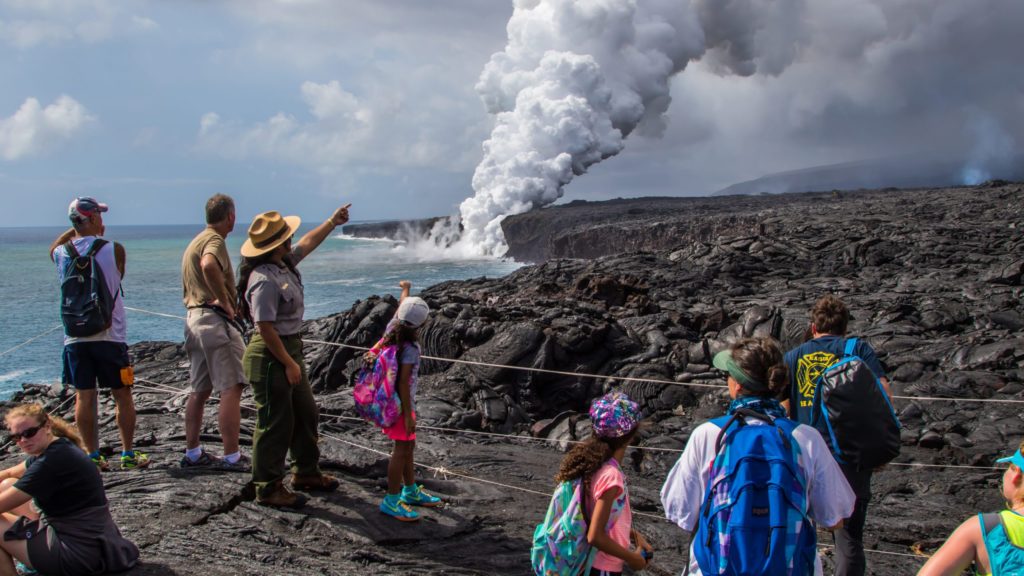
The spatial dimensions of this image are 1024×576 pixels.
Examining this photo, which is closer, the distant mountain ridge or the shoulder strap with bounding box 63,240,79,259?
the shoulder strap with bounding box 63,240,79,259

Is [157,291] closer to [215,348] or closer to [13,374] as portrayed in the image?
[13,374]

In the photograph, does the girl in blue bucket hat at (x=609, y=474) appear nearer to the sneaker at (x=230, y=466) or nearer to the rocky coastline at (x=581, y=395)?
the rocky coastline at (x=581, y=395)

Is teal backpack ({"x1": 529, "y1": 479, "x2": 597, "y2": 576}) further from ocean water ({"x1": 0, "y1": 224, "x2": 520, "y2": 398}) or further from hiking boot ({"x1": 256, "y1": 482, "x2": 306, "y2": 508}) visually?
ocean water ({"x1": 0, "y1": 224, "x2": 520, "y2": 398})

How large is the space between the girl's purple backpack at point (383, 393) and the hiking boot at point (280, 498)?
781 millimetres

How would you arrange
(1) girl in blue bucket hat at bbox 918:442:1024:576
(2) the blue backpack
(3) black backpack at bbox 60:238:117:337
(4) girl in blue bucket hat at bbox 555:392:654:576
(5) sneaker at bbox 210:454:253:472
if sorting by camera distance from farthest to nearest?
(5) sneaker at bbox 210:454:253:472
(3) black backpack at bbox 60:238:117:337
(4) girl in blue bucket hat at bbox 555:392:654:576
(2) the blue backpack
(1) girl in blue bucket hat at bbox 918:442:1024:576

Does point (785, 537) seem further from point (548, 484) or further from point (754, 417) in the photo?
point (548, 484)

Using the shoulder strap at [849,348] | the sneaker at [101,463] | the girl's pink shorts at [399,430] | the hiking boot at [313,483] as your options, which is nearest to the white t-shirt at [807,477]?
the shoulder strap at [849,348]

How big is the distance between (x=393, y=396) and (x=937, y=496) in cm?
552

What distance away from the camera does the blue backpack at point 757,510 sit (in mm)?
2412

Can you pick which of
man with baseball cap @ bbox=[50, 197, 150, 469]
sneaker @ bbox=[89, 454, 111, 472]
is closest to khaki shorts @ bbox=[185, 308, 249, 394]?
man with baseball cap @ bbox=[50, 197, 150, 469]

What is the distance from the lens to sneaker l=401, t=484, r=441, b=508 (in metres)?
4.79

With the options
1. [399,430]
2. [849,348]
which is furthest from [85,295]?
[849,348]

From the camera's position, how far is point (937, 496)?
23.2ft

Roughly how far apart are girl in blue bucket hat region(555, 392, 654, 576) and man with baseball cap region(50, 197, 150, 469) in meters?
3.43
